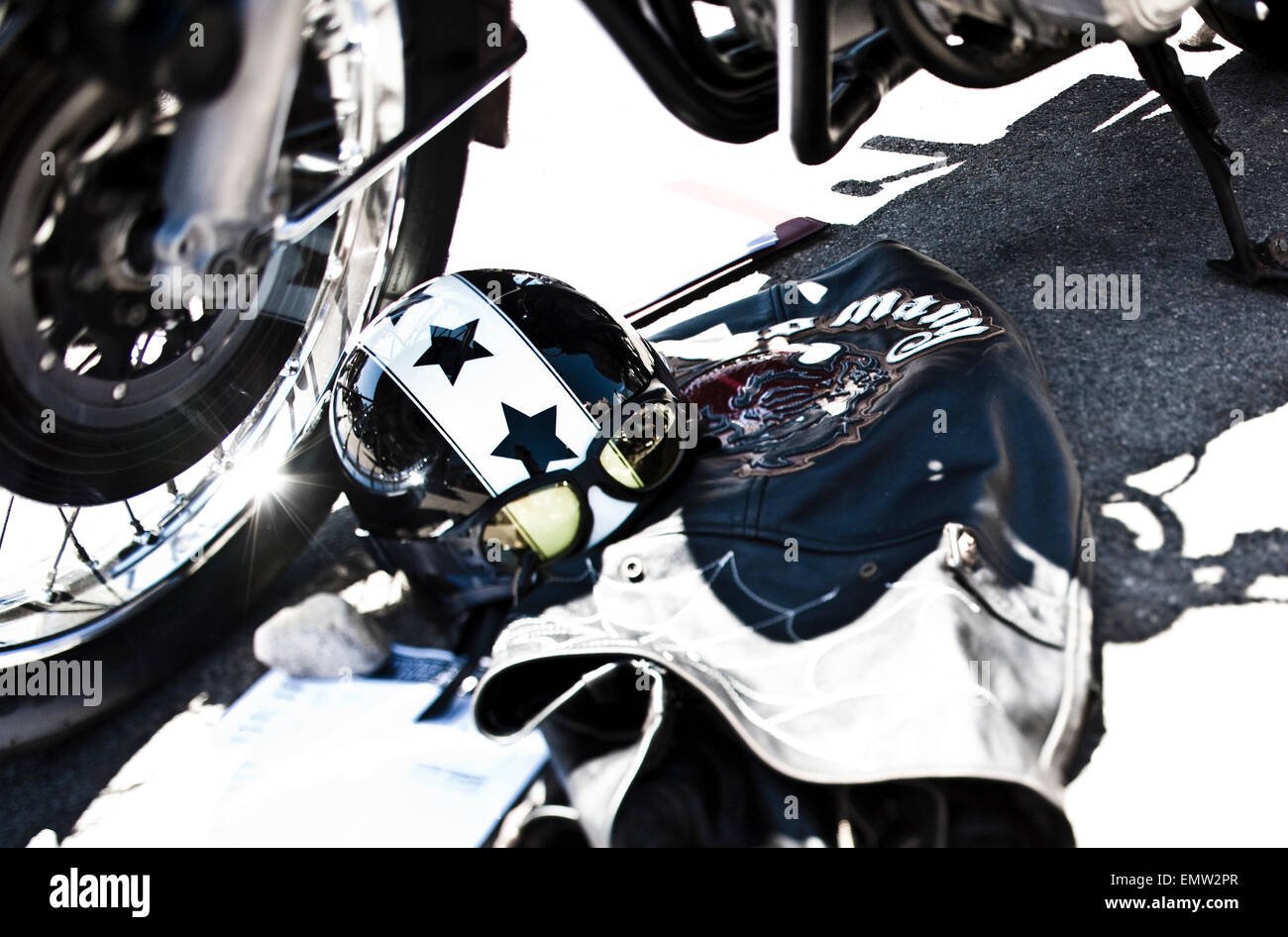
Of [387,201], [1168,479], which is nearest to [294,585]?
[387,201]

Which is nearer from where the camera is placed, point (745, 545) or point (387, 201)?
point (745, 545)

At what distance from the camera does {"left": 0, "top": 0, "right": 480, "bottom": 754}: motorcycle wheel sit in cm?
146

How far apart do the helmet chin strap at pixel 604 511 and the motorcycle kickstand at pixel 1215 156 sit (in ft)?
3.71

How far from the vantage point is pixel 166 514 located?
1.60 meters

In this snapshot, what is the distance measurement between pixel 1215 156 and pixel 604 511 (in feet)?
3.99

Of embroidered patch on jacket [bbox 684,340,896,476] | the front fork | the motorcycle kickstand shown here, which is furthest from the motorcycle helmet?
the motorcycle kickstand

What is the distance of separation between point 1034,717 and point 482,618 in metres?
0.74

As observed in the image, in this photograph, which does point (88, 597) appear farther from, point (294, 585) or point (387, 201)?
point (387, 201)

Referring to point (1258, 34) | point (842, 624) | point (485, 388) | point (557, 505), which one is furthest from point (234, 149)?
point (1258, 34)

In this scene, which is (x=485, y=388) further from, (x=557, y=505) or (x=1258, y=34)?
(x=1258, y=34)

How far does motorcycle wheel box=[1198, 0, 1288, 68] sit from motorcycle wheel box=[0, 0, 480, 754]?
1.65 meters

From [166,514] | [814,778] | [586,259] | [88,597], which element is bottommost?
[814,778]

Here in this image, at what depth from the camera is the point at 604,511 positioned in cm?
144
